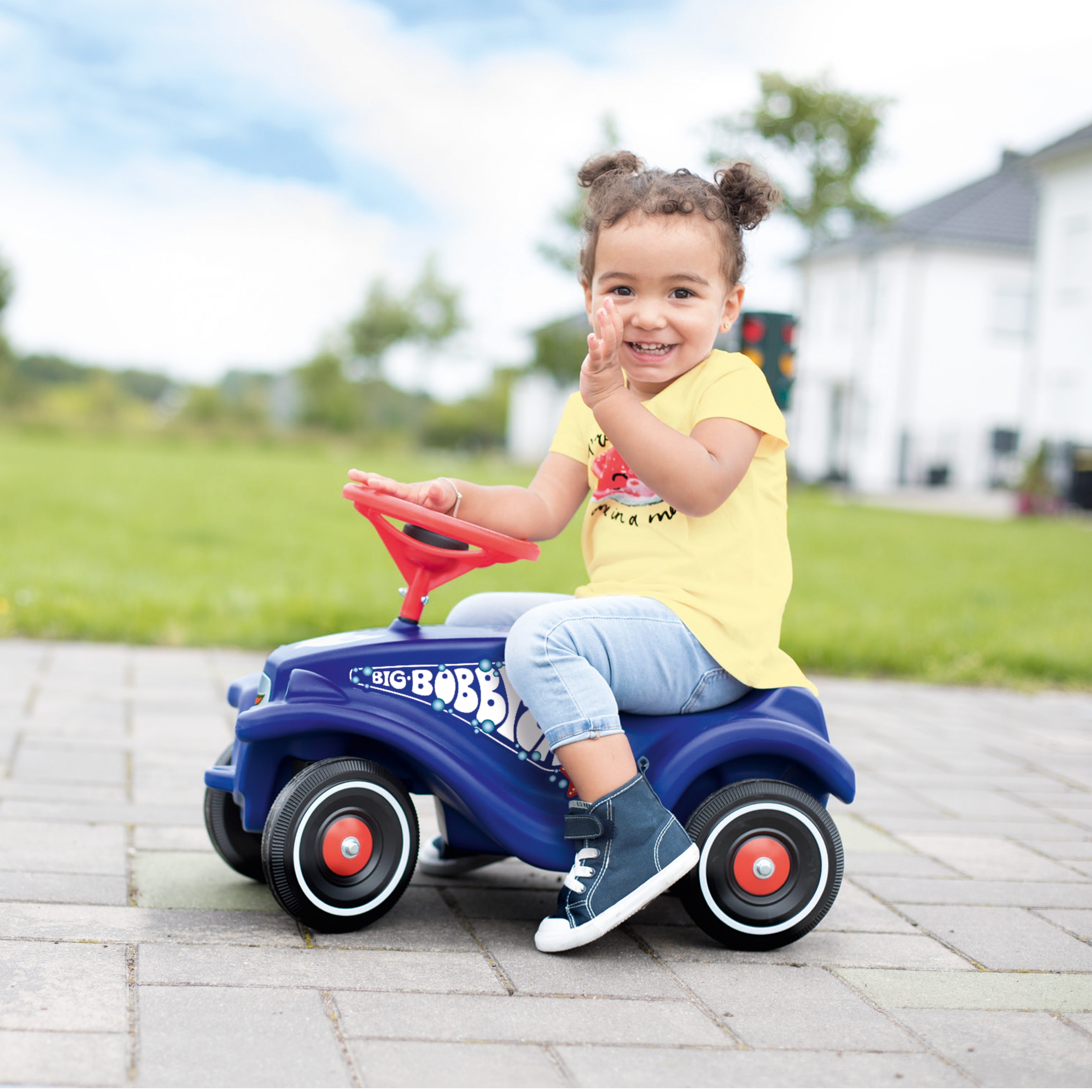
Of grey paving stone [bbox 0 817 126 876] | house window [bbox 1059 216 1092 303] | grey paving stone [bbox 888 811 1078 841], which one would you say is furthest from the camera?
house window [bbox 1059 216 1092 303]

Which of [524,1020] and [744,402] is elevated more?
[744,402]

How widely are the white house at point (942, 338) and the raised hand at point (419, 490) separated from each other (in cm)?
2864

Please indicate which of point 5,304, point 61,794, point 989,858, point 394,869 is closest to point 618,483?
point 394,869

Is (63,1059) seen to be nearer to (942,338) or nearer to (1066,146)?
(1066,146)

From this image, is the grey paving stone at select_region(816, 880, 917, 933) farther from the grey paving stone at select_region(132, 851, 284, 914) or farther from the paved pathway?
the grey paving stone at select_region(132, 851, 284, 914)

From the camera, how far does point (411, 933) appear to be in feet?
7.97

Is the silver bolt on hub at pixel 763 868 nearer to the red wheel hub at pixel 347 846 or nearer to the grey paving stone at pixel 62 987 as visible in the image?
the red wheel hub at pixel 347 846

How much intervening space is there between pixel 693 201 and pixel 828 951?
143 cm

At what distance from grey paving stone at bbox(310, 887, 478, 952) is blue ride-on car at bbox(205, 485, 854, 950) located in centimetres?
3

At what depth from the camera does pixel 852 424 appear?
111 ft

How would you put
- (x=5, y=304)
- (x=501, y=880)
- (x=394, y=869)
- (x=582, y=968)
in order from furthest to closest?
1. (x=5, y=304)
2. (x=501, y=880)
3. (x=394, y=869)
4. (x=582, y=968)

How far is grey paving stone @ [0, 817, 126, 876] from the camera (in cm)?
266

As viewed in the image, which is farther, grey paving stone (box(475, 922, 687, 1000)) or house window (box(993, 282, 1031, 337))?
house window (box(993, 282, 1031, 337))

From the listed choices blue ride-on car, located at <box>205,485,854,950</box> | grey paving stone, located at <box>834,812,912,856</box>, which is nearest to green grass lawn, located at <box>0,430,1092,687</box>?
grey paving stone, located at <box>834,812,912,856</box>
